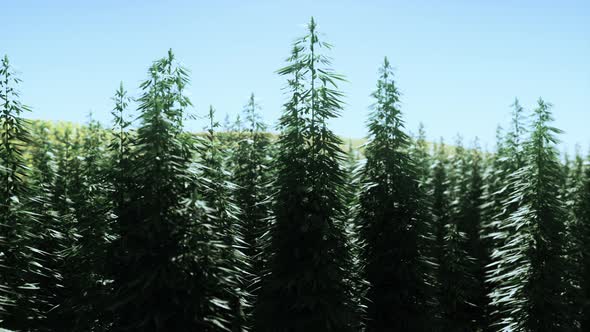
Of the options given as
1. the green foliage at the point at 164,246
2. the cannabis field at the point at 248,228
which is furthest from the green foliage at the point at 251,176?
the green foliage at the point at 164,246

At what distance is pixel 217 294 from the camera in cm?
1259

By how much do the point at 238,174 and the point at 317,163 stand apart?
6.32 m

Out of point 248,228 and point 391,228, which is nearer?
point 391,228

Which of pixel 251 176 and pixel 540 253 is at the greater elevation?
pixel 251 176

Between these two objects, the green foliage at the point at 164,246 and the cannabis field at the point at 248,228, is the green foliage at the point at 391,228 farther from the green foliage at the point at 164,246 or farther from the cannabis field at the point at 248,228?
the green foliage at the point at 164,246

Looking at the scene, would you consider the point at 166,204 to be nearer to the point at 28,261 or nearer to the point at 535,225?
the point at 28,261

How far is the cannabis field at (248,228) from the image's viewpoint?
1175 cm

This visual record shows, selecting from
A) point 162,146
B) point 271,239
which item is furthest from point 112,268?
point 271,239

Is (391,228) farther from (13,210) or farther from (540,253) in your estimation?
(13,210)

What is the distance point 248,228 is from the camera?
19.3 meters

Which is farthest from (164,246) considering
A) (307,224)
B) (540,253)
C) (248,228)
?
(540,253)

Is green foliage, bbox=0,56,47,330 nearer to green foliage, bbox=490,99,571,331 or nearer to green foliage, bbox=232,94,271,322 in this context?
green foliage, bbox=232,94,271,322

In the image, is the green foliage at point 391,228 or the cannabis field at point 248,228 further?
the green foliage at point 391,228

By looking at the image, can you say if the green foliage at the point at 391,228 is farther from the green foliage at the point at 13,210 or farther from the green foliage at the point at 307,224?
the green foliage at the point at 13,210
